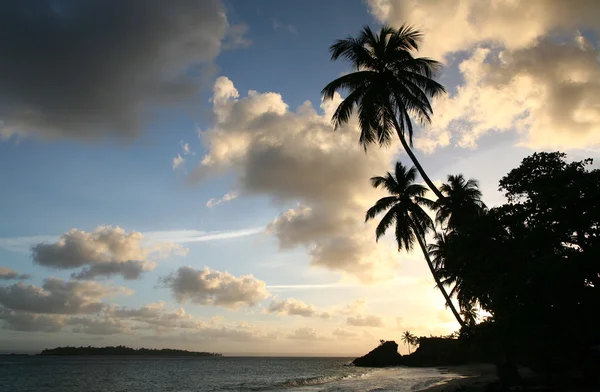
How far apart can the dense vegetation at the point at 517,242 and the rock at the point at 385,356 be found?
80356mm

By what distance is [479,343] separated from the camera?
17203 millimetres

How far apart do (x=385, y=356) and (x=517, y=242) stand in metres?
89.0

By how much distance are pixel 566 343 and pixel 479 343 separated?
351 centimetres

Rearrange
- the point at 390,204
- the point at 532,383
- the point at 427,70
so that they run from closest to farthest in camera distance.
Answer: the point at 427,70 → the point at 532,383 → the point at 390,204

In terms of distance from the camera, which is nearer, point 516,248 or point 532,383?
point 516,248

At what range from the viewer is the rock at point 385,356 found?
95562mm

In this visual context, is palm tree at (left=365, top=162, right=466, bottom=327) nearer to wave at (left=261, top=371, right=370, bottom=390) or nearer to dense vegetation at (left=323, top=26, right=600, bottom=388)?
dense vegetation at (left=323, top=26, right=600, bottom=388)

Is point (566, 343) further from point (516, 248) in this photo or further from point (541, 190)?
point (541, 190)

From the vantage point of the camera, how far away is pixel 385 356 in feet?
316

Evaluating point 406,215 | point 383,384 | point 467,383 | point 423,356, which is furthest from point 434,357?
point 406,215

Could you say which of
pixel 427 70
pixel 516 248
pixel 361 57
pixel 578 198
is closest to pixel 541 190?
pixel 578 198

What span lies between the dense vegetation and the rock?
80356mm

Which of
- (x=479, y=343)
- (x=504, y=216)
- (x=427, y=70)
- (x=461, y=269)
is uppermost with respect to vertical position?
(x=427, y=70)

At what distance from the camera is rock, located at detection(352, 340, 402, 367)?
95.6m
